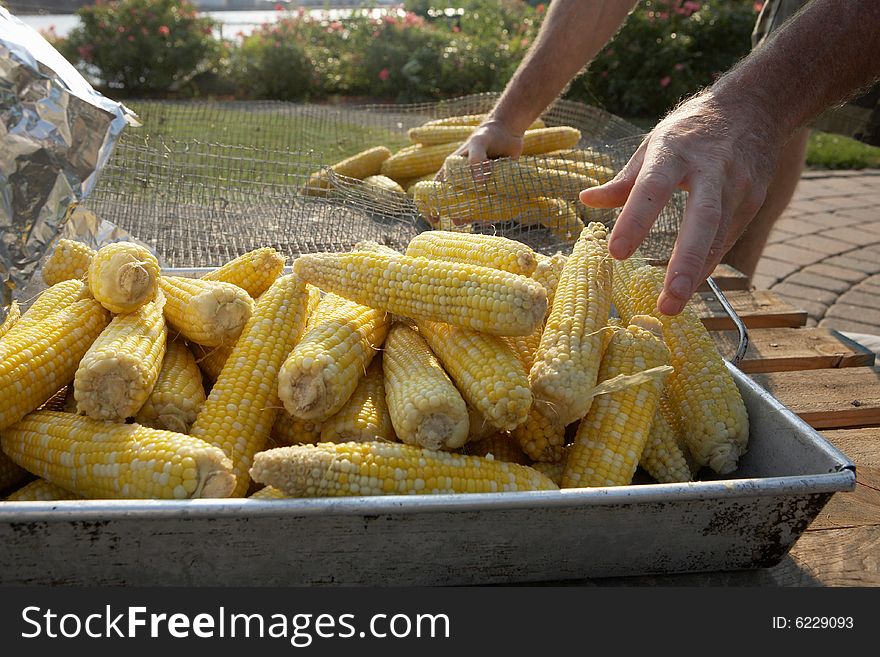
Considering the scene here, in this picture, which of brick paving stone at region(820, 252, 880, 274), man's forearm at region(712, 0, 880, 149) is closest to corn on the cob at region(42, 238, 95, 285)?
man's forearm at region(712, 0, 880, 149)

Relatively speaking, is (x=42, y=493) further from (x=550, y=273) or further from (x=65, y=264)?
(x=550, y=273)

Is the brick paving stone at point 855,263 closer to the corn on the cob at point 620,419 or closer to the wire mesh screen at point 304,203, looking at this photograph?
the wire mesh screen at point 304,203

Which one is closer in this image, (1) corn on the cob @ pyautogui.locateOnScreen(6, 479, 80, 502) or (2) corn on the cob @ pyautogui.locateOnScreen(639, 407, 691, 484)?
(1) corn on the cob @ pyautogui.locateOnScreen(6, 479, 80, 502)

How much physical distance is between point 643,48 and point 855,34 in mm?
7073

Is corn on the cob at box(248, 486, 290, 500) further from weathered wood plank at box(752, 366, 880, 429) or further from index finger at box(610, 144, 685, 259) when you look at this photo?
weathered wood plank at box(752, 366, 880, 429)

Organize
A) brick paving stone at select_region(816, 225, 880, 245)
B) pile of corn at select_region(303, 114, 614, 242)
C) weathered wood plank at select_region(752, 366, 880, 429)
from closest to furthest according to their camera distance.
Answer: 1. weathered wood plank at select_region(752, 366, 880, 429)
2. pile of corn at select_region(303, 114, 614, 242)
3. brick paving stone at select_region(816, 225, 880, 245)

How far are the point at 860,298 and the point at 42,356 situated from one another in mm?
4248

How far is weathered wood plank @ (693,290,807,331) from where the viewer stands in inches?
99.6

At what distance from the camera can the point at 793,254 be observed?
4.92 metres

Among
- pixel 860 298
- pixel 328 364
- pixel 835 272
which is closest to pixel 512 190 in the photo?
pixel 328 364

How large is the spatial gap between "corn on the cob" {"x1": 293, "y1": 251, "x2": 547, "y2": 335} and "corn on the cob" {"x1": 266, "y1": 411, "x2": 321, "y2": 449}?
0.28m

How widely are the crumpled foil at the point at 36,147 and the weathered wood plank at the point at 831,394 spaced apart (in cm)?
191

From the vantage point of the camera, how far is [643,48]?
26.9 ft

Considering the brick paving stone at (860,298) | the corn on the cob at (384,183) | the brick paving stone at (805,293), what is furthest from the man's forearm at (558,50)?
the brick paving stone at (860,298)
